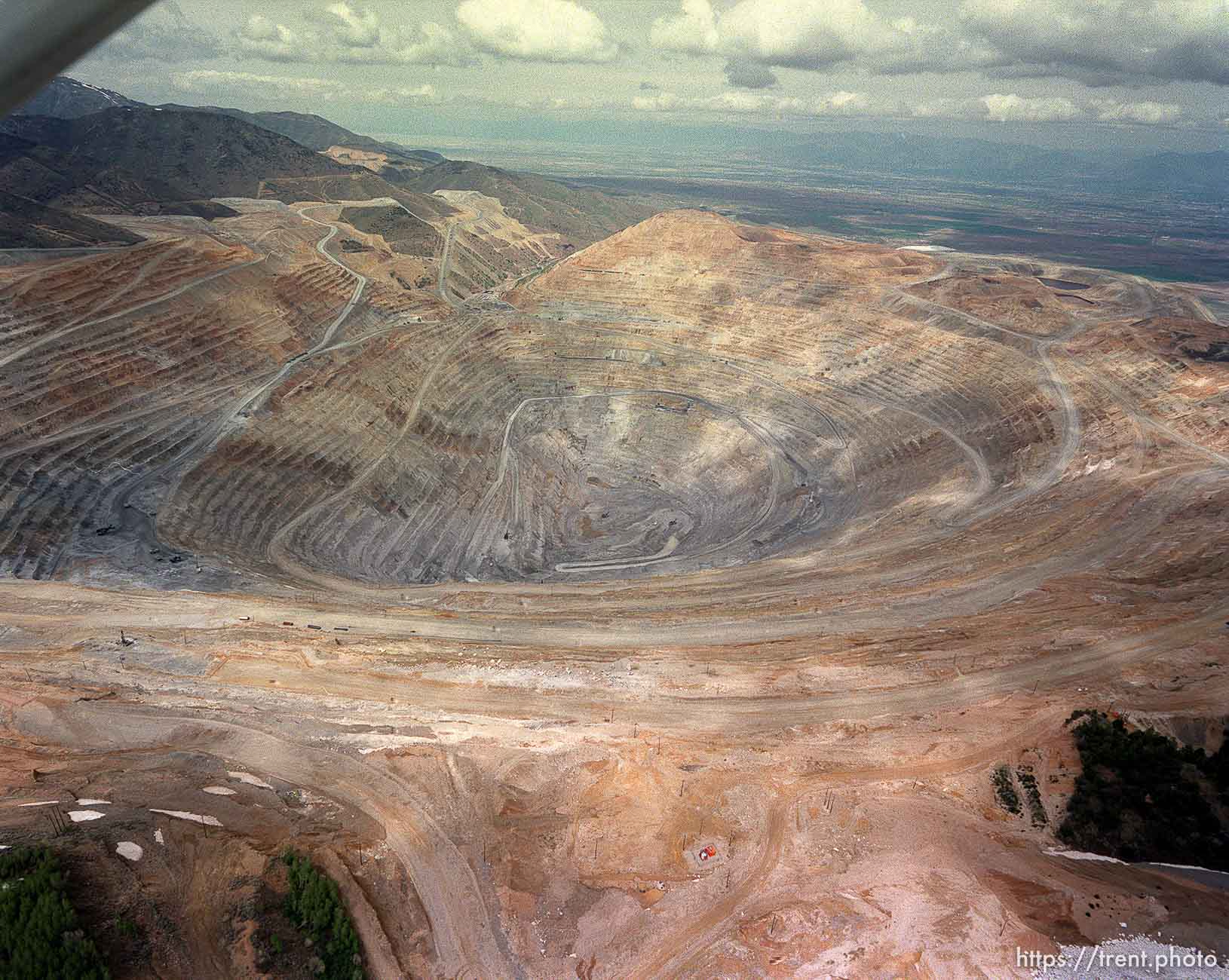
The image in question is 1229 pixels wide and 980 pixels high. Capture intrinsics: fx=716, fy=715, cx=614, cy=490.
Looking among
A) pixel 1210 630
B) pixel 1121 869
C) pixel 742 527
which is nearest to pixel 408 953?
pixel 1121 869

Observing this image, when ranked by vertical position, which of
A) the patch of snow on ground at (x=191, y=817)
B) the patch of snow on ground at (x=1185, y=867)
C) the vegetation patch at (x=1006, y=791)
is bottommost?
the patch of snow on ground at (x=1185, y=867)

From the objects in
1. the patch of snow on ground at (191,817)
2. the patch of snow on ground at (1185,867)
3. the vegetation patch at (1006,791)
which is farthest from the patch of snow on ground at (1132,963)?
the patch of snow on ground at (191,817)

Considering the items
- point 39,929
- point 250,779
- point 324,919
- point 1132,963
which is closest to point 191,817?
point 250,779

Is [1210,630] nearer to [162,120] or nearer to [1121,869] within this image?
[1121,869]

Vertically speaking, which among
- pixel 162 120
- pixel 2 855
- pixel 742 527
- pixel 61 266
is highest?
pixel 162 120

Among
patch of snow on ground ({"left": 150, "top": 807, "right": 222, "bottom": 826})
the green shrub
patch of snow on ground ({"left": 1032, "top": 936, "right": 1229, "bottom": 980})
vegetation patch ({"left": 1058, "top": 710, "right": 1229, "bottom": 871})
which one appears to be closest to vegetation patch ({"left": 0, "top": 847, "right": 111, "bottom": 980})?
patch of snow on ground ({"left": 150, "top": 807, "right": 222, "bottom": 826})

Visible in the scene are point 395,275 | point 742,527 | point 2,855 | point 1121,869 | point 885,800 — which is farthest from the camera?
point 395,275

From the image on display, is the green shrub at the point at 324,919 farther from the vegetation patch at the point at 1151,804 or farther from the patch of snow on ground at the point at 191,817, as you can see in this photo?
the vegetation patch at the point at 1151,804
